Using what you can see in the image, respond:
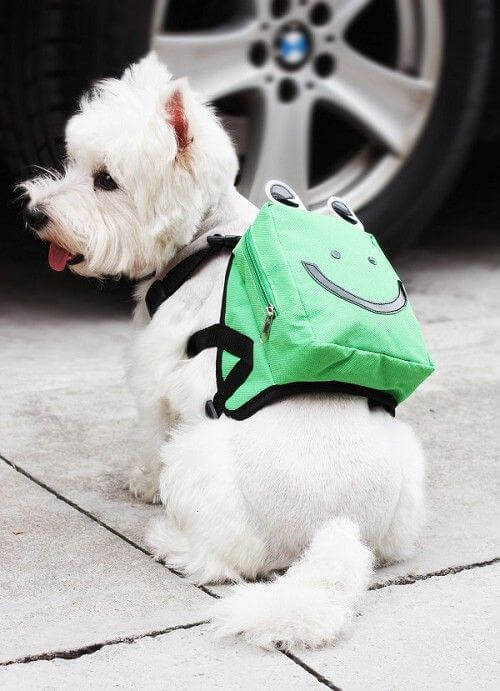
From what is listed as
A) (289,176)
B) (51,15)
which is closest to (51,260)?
(51,15)

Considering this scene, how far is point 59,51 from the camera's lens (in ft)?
14.7

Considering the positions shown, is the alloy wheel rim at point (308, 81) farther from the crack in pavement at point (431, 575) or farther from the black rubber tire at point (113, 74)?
the crack in pavement at point (431, 575)

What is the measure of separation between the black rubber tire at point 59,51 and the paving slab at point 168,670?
241 centimetres

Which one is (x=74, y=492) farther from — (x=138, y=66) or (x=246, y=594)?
(x=138, y=66)

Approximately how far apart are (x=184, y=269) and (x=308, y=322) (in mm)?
524

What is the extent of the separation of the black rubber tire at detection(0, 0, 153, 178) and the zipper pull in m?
1.91

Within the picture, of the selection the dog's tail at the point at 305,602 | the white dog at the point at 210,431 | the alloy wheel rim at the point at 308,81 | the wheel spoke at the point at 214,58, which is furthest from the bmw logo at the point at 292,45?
the dog's tail at the point at 305,602

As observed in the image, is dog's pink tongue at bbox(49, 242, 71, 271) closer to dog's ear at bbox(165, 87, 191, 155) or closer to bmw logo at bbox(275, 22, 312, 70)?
dog's ear at bbox(165, 87, 191, 155)

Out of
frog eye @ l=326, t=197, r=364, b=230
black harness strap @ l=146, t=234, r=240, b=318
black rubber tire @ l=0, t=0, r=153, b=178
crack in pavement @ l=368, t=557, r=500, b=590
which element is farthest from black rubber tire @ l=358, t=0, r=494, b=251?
crack in pavement @ l=368, t=557, r=500, b=590

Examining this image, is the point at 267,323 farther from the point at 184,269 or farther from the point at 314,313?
the point at 184,269

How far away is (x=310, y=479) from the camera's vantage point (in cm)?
276

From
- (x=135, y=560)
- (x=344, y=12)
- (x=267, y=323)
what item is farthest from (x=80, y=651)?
(x=344, y=12)

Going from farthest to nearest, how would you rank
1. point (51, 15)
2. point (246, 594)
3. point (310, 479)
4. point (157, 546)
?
point (51, 15)
point (157, 546)
point (310, 479)
point (246, 594)

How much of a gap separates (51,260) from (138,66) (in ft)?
1.87
